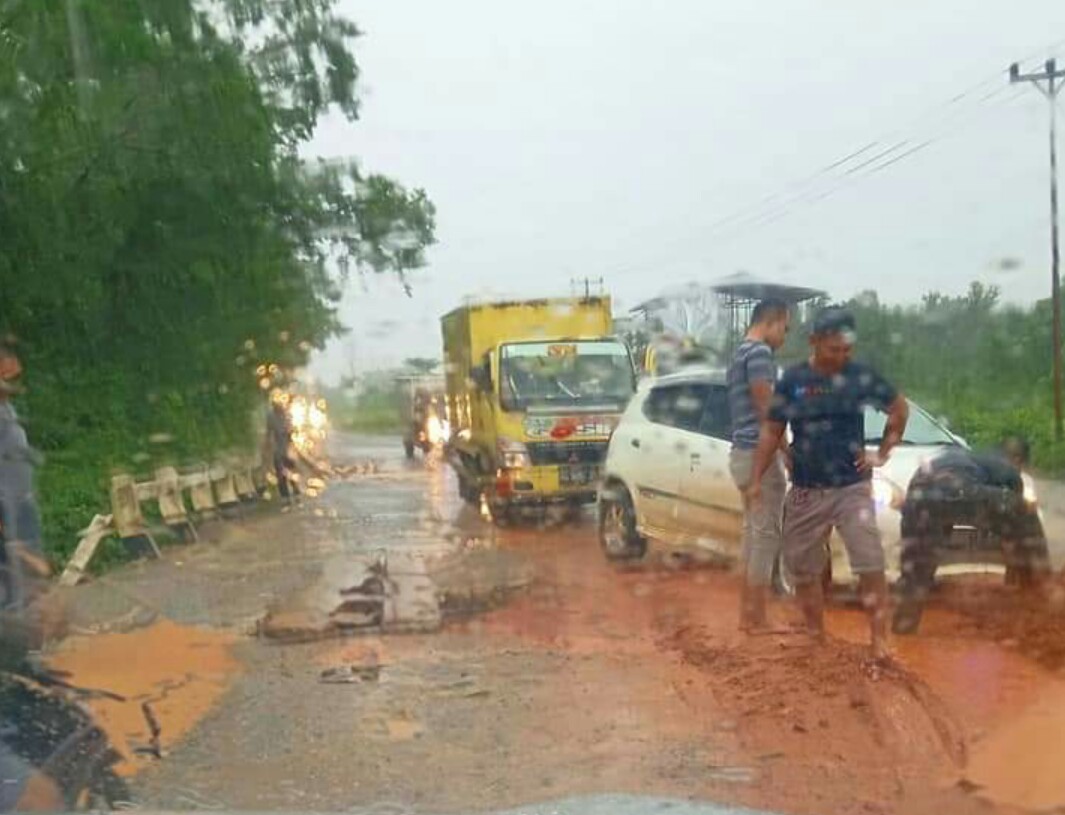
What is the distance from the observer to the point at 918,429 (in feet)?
35.2

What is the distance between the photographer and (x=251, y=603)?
11648 mm

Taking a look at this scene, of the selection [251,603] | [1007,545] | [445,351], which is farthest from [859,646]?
[445,351]

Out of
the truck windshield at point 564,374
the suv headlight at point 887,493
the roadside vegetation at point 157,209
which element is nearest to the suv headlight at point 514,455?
the truck windshield at point 564,374

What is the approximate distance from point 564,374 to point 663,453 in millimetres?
5557

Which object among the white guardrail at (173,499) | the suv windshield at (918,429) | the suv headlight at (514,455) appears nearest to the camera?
the suv windshield at (918,429)

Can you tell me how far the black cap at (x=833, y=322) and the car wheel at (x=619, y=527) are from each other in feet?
16.5

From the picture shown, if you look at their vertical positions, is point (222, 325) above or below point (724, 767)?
above

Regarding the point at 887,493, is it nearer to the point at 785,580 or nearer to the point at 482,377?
the point at 785,580

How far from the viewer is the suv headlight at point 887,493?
9.59 meters

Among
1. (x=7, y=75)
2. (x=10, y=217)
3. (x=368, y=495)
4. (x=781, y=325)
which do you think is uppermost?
(x=7, y=75)

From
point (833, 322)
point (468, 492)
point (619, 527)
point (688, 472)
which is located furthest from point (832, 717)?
point (468, 492)

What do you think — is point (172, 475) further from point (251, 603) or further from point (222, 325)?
point (251, 603)

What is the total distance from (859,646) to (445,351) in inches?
574

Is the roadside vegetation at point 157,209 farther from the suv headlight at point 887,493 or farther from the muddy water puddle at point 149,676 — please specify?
the suv headlight at point 887,493
